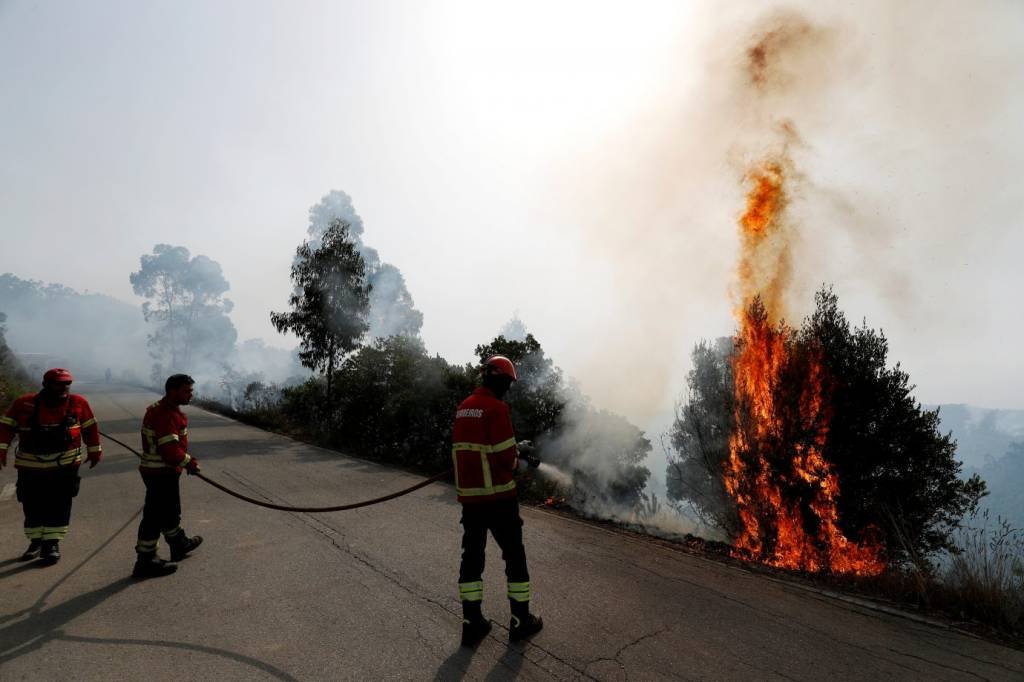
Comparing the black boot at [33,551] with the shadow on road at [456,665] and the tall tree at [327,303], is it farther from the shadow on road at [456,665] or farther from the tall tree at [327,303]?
the tall tree at [327,303]

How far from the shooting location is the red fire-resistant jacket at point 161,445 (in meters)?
4.85

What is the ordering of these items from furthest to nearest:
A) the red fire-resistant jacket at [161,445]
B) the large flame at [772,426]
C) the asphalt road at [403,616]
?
the large flame at [772,426] → the red fire-resistant jacket at [161,445] → the asphalt road at [403,616]

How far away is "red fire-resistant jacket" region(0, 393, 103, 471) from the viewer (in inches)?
195

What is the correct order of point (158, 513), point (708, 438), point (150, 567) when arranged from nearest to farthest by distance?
point (150, 567) → point (158, 513) → point (708, 438)

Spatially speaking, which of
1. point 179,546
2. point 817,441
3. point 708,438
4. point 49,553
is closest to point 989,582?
point 817,441

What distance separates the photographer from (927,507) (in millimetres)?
8477

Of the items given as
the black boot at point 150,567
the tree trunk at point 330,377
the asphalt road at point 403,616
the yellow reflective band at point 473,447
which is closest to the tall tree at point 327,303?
the tree trunk at point 330,377

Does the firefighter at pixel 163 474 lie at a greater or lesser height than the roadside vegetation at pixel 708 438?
lesser

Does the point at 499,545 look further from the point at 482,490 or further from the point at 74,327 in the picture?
the point at 74,327

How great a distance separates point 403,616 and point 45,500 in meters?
4.14

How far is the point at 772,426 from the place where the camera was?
25.5 ft

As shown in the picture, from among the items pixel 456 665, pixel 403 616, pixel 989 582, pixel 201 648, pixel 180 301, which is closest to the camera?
pixel 456 665

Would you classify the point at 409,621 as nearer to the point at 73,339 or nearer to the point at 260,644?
the point at 260,644

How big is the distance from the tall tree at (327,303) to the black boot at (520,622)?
15.1 meters
